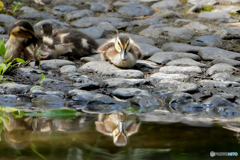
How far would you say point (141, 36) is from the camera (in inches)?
268

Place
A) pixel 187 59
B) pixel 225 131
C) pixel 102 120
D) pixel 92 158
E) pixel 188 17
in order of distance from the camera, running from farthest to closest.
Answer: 1. pixel 188 17
2. pixel 187 59
3. pixel 102 120
4. pixel 225 131
5. pixel 92 158

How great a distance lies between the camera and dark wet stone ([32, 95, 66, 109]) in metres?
3.11

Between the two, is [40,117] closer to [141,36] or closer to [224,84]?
[224,84]

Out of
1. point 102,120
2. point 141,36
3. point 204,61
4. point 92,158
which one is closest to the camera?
point 92,158

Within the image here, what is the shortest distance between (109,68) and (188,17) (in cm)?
431

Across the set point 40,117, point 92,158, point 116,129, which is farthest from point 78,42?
point 92,158

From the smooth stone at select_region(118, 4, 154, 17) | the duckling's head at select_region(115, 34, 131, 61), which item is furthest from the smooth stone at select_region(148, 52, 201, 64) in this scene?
the smooth stone at select_region(118, 4, 154, 17)

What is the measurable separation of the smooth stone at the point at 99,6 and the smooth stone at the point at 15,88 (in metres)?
5.66

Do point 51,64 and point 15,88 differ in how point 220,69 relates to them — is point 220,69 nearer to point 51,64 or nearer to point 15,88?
point 51,64

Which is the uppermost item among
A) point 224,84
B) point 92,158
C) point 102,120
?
point 92,158

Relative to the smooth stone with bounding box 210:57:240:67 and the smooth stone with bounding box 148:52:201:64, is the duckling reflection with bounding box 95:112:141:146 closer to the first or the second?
the smooth stone with bounding box 148:52:201:64

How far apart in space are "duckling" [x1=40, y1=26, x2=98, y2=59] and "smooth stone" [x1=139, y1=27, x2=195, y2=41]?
63.2 inches

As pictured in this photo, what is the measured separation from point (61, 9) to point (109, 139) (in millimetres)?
7377

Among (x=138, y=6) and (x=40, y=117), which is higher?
(x=40, y=117)
